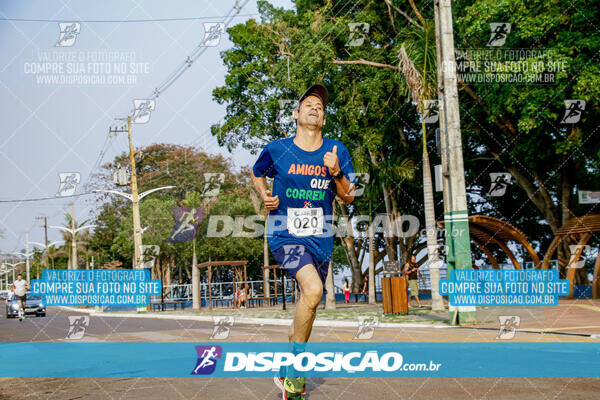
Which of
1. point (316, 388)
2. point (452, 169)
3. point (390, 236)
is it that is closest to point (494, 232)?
point (390, 236)

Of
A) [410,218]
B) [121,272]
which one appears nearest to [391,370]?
[410,218]

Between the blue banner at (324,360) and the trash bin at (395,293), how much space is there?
24.8ft

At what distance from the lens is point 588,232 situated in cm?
2130

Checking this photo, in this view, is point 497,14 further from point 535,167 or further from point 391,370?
point 391,370

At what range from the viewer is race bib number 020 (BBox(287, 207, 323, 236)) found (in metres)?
4.97

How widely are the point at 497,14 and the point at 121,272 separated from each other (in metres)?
32.5

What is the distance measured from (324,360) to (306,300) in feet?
8.28

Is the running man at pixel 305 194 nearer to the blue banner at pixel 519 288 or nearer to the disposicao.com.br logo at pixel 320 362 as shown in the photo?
the disposicao.com.br logo at pixel 320 362

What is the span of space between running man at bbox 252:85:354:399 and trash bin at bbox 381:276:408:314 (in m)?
11.6

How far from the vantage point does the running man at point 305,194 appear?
193 inches

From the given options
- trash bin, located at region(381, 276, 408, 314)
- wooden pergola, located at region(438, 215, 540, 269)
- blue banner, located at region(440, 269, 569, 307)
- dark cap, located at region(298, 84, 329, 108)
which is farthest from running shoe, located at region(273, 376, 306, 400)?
wooden pergola, located at region(438, 215, 540, 269)

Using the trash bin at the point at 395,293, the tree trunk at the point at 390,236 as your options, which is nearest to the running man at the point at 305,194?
the trash bin at the point at 395,293

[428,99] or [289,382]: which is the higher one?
[428,99]

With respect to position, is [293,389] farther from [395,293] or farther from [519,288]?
[519,288]
